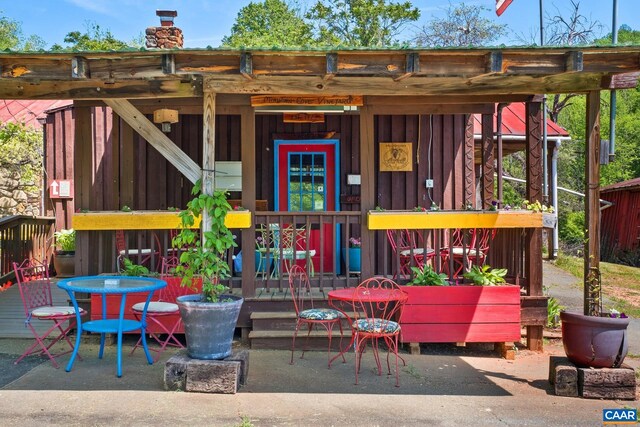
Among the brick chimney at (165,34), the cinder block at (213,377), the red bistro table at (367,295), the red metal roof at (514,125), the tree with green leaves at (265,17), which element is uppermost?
the tree with green leaves at (265,17)

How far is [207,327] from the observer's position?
463 centimetres

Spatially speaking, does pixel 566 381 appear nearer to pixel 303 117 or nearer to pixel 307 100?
pixel 307 100

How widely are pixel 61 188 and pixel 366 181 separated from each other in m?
6.39

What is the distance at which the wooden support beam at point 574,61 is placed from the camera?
474 cm

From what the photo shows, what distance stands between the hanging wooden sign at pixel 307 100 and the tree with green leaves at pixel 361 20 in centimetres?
1458

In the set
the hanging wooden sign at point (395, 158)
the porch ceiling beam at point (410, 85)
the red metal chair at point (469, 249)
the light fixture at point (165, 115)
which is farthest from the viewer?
the hanging wooden sign at point (395, 158)

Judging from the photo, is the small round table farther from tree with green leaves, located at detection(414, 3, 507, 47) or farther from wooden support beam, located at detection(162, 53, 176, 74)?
tree with green leaves, located at detection(414, 3, 507, 47)

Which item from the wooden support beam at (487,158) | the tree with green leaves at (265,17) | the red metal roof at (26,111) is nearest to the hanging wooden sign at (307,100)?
the wooden support beam at (487,158)

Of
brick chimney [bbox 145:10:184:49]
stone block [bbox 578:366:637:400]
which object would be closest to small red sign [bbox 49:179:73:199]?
brick chimney [bbox 145:10:184:49]

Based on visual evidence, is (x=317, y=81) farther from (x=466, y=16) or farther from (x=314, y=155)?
(x=466, y=16)

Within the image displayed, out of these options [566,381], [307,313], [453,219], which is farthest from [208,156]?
[566,381]

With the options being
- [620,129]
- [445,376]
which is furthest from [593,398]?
[620,129]

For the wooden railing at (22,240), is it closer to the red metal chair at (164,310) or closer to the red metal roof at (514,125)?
the red metal chair at (164,310)

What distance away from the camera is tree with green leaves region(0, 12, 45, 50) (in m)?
28.1
